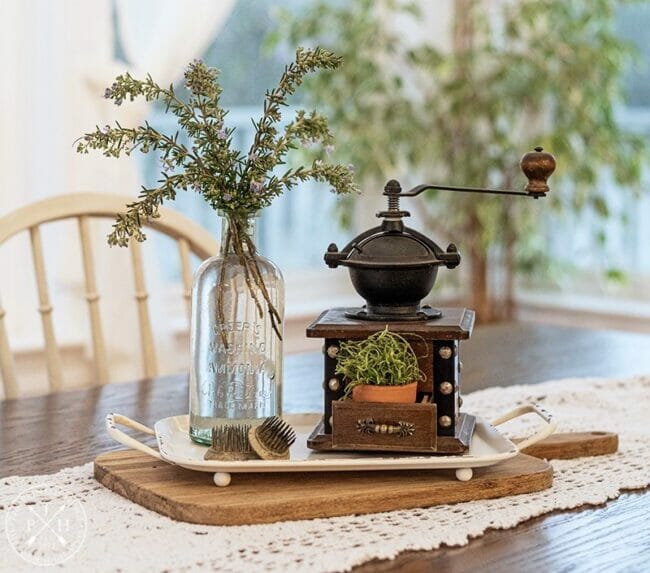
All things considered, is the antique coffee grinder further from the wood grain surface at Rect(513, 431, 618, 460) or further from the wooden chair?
the wooden chair

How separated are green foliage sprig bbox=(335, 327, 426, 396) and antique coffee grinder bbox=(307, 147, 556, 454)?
0.01m

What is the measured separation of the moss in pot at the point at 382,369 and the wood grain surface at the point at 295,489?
0.08 m

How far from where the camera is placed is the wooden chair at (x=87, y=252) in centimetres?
169

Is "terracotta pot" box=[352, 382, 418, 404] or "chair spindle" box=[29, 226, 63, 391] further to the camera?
"chair spindle" box=[29, 226, 63, 391]

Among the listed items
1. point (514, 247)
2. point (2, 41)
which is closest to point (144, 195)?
point (2, 41)

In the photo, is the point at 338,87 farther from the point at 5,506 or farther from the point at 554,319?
the point at 5,506

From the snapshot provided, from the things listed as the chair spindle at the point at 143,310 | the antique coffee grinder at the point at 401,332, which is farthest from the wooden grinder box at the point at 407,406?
the chair spindle at the point at 143,310

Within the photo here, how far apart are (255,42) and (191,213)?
61 centimetres

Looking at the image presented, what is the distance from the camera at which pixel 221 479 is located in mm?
1045

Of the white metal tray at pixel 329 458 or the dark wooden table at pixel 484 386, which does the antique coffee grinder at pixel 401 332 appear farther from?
the dark wooden table at pixel 484 386

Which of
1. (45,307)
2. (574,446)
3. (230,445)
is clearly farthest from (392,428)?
(45,307)

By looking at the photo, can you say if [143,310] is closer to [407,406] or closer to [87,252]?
[87,252]

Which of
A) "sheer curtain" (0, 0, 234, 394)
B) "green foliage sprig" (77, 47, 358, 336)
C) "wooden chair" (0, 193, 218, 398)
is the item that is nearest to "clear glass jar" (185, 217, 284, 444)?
"green foliage sprig" (77, 47, 358, 336)

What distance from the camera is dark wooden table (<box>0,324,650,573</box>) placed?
917 millimetres
